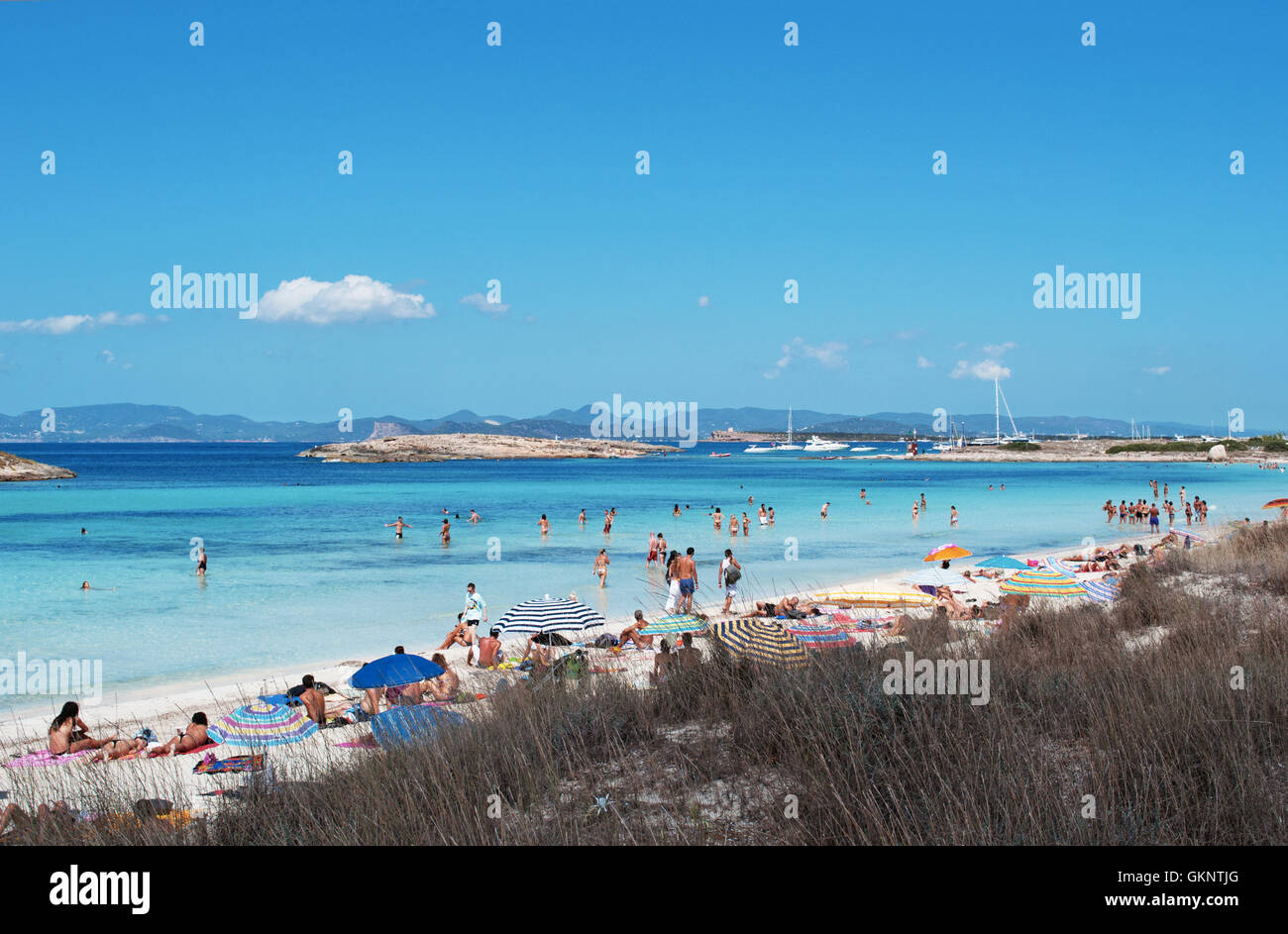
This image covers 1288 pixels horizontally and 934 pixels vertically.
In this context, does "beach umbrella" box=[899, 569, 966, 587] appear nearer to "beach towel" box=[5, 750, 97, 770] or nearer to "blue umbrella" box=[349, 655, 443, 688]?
"blue umbrella" box=[349, 655, 443, 688]

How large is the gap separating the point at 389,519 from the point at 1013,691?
40.1 metres

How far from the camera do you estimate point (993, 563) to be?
19.2 meters

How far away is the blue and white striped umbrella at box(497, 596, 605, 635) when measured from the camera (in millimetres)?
13906

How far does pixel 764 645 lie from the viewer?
6676 mm

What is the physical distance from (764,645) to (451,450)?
144118 mm

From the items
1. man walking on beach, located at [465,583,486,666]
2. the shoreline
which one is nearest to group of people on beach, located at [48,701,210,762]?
the shoreline

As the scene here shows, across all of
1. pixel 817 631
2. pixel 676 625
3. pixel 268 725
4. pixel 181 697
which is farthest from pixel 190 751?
pixel 817 631

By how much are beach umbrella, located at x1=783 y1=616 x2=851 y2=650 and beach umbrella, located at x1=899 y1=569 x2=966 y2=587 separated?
4307mm

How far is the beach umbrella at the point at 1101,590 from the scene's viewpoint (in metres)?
13.0

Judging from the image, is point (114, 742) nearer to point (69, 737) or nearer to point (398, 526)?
point (69, 737)
